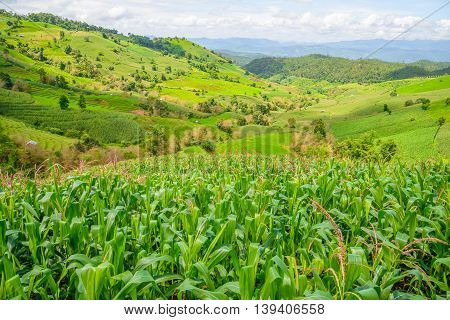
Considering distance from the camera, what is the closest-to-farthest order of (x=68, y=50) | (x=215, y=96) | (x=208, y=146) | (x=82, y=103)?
1. (x=208, y=146)
2. (x=82, y=103)
3. (x=215, y=96)
4. (x=68, y=50)

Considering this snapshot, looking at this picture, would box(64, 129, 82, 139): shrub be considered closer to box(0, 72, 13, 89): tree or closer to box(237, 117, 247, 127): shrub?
box(0, 72, 13, 89): tree

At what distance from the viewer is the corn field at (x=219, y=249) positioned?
3281mm

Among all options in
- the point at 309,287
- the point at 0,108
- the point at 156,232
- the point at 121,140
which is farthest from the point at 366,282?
the point at 0,108

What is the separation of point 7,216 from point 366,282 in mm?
4580

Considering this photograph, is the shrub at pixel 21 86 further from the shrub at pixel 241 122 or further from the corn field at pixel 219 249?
the corn field at pixel 219 249

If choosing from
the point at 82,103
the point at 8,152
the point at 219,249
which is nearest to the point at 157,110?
the point at 82,103

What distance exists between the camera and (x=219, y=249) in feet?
12.4

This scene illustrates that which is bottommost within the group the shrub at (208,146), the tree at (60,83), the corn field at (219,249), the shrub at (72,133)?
the shrub at (208,146)

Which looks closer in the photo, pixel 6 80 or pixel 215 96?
pixel 6 80

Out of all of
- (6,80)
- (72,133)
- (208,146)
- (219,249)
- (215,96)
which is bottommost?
(208,146)

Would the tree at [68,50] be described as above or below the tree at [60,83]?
above

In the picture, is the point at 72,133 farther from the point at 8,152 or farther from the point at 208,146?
the point at 208,146

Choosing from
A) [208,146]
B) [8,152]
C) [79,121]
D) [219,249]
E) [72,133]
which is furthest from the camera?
[79,121]

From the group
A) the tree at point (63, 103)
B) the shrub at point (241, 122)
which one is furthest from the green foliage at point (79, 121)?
the shrub at point (241, 122)
